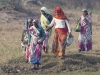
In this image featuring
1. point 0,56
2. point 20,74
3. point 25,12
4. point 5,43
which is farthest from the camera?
point 25,12

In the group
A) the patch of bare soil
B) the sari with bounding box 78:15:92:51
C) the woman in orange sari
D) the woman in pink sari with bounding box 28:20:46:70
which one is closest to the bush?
the sari with bounding box 78:15:92:51

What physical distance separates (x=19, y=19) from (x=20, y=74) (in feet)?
52.2

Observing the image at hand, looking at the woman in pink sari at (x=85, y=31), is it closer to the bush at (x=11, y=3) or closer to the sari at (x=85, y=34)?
the sari at (x=85, y=34)

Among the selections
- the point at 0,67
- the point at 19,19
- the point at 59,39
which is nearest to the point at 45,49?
the point at 59,39

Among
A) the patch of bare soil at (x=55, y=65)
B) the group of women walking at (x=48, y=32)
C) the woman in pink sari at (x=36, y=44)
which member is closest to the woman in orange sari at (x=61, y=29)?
the group of women walking at (x=48, y=32)

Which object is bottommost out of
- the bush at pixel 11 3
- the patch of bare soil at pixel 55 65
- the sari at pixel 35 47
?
the patch of bare soil at pixel 55 65

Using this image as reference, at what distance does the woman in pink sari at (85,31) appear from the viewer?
1388 centimetres

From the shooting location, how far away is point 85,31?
14008 millimetres

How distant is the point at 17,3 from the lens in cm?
2930

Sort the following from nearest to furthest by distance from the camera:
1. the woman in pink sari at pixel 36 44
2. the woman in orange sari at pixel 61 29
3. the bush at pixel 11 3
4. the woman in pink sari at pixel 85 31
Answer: the woman in pink sari at pixel 36 44 → the woman in orange sari at pixel 61 29 → the woman in pink sari at pixel 85 31 → the bush at pixel 11 3

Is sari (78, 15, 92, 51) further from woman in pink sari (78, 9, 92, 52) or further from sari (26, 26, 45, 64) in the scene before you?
sari (26, 26, 45, 64)

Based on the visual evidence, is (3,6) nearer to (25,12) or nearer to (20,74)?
(25,12)

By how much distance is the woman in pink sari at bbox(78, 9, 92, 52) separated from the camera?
45.5 feet

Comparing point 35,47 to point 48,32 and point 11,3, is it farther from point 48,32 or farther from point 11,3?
point 11,3
